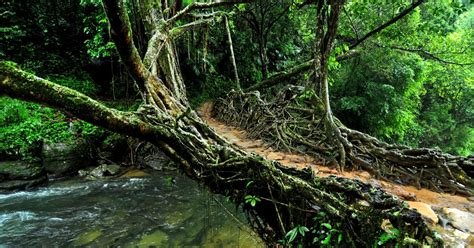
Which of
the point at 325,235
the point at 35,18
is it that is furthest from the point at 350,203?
the point at 35,18

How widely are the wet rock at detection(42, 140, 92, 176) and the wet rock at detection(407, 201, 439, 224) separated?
6.69 metres

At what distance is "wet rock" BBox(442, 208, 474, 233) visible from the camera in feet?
9.28

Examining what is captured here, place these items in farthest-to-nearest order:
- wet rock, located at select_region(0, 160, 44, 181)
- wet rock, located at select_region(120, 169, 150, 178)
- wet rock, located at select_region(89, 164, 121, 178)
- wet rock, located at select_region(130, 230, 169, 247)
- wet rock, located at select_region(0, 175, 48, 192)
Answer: wet rock, located at select_region(120, 169, 150, 178)
wet rock, located at select_region(89, 164, 121, 178)
wet rock, located at select_region(0, 160, 44, 181)
wet rock, located at select_region(0, 175, 48, 192)
wet rock, located at select_region(130, 230, 169, 247)

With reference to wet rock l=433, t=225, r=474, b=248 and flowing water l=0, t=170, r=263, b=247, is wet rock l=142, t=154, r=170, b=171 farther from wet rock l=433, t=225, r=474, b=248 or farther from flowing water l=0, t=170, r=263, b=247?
wet rock l=433, t=225, r=474, b=248

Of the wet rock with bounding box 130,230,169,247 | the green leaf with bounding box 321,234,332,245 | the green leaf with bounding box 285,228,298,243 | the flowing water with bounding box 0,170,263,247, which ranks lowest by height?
the wet rock with bounding box 130,230,169,247

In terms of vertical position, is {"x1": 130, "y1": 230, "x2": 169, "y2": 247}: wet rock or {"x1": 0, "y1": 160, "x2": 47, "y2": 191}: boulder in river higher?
{"x1": 0, "y1": 160, "x2": 47, "y2": 191}: boulder in river

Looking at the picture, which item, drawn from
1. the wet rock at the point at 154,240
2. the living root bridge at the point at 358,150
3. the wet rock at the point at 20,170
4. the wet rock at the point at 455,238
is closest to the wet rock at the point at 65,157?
the wet rock at the point at 20,170

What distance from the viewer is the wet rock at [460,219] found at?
111 inches

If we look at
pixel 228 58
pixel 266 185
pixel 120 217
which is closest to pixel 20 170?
pixel 120 217

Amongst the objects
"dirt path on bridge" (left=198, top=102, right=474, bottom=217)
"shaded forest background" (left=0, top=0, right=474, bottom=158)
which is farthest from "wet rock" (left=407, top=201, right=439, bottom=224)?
"shaded forest background" (left=0, top=0, right=474, bottom=158)

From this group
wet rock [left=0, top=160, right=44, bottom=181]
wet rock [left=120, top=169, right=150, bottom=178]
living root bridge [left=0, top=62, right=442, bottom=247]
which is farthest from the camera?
wet rock [left=120, top=169, right=150, bottom=178]

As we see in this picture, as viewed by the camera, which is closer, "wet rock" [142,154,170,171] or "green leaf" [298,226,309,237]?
"green leaf" [298,226,309,237]

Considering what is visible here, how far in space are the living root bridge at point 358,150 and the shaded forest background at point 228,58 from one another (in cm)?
151

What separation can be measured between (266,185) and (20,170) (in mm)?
5996
